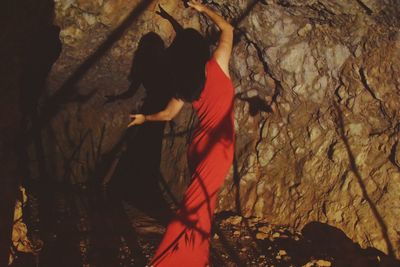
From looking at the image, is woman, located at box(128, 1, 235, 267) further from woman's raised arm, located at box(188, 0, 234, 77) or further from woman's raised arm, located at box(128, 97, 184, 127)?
woman's raised arm, located at box(128, 97, 184, 127)

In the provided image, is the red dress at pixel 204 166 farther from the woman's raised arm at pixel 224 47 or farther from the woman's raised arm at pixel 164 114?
the woman's raised arm at pixel 164 114

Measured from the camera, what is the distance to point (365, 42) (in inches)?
139

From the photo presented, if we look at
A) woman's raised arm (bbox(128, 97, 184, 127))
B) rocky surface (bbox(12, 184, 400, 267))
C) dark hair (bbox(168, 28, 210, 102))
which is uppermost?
dark hair (bbox(168, 28, 210, 102))

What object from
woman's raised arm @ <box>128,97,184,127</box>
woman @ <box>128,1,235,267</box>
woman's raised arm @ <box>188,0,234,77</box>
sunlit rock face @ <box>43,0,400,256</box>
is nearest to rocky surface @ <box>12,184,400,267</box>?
sunlit rock face @ <box>43,0,400,256</box>

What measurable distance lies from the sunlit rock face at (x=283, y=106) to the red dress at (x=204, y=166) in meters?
1.22

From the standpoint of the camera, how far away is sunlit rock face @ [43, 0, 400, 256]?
3.46 m

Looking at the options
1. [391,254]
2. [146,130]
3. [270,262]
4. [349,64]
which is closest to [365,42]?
[349,64]

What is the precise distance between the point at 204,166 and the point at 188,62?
1036 mm

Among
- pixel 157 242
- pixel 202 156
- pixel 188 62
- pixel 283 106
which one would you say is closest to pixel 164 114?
pixel 202 156

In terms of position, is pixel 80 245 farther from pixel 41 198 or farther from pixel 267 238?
pixel 267 238

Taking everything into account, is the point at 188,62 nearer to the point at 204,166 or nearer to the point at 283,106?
the point at 204,166

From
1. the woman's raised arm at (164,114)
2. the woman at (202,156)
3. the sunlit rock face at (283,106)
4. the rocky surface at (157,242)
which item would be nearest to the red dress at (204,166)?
the woman at (202,156)

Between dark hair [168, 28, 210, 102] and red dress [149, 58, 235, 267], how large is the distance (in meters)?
0.07

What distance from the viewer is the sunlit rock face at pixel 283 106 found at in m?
3.46
